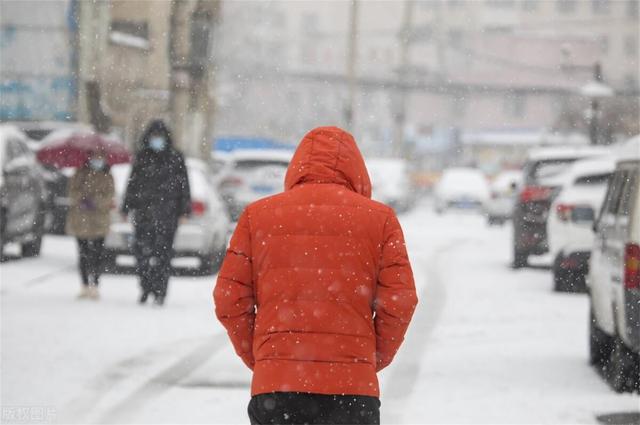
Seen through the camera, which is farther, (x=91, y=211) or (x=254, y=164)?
(x=254, y=164)

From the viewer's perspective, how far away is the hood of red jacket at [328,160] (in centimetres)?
470

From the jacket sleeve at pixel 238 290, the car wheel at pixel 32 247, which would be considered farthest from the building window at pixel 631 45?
the jacket sleeve at pixel 238 290

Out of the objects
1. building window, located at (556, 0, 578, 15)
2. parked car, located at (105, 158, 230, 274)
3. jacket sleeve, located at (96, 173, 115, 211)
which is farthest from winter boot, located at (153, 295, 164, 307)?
building window, located at (556, 0, 578, 15)

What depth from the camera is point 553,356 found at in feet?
37.3

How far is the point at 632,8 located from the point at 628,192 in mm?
117454

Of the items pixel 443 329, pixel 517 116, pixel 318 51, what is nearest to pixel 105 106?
pixel 443 329

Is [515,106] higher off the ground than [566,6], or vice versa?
[566,6]

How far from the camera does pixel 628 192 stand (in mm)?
9492

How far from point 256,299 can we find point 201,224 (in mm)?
14206

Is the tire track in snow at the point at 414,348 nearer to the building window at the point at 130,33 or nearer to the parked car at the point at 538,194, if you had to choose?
the parked car at the point at 538,194

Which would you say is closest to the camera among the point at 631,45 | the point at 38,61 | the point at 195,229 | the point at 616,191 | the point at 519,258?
the point at 616,191

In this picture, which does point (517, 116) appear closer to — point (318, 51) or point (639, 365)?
point (318, 51)

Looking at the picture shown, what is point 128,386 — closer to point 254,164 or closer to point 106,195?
point 106,195

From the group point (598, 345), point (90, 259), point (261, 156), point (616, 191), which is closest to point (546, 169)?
point (261, 156)
